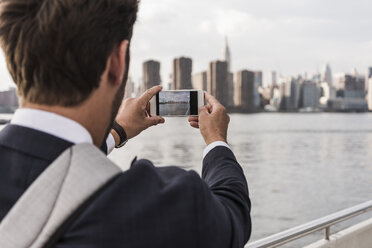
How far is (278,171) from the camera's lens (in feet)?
113

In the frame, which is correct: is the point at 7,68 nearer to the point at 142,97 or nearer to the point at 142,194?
the point at 142,194

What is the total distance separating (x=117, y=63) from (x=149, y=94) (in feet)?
1.56

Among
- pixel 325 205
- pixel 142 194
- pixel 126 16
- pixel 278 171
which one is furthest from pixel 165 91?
pixel 278 171

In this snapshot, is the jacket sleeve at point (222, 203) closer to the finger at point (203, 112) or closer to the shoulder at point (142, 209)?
the shoulder at point (142, 209)

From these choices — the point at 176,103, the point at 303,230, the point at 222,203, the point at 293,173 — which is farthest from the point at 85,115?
the point at 293,173

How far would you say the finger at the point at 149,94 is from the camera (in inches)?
53.8

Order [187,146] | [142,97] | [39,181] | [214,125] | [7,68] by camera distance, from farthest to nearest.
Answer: [187,146] < [142,97] < [214,125] < [7,68] < [39,181]

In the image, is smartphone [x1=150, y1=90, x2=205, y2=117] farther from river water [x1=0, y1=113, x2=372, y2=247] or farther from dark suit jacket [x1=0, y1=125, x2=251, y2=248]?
river water [x1=0, y1=113, x2=372, y2=247]

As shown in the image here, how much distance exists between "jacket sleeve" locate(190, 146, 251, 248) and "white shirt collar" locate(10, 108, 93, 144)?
0.24 m

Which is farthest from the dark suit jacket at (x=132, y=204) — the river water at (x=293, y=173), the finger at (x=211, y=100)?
the river water at (x=293, y=173)

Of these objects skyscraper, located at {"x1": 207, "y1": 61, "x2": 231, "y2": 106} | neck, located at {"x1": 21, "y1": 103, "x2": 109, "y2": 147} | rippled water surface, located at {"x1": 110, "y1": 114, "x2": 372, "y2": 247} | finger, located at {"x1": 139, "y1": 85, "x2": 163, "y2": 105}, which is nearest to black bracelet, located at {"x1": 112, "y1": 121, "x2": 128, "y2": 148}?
finger, located at {"x1": 139, "y1": 85, "x2": 163, "y2": 105}

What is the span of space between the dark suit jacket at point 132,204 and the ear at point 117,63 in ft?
0.53

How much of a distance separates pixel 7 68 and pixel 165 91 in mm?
574

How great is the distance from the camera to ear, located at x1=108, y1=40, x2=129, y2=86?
90cm
